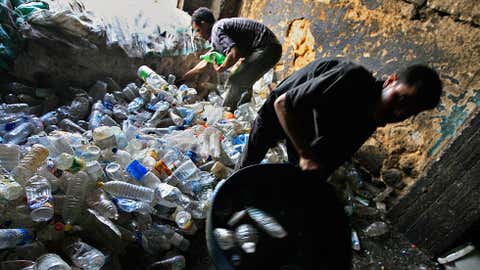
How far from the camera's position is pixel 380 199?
2.53m

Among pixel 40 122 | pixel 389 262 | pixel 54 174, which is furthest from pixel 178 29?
pixel 389 262

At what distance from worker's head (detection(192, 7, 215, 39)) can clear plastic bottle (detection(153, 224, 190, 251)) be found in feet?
7.56

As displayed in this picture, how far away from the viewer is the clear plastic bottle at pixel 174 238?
1.88 m

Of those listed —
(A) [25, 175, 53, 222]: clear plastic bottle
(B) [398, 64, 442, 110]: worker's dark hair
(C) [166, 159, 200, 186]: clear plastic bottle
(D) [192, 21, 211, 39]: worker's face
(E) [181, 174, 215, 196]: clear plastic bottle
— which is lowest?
(E) [181, 174, 215, 196]: clear plastic bottle

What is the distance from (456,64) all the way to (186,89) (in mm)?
2449

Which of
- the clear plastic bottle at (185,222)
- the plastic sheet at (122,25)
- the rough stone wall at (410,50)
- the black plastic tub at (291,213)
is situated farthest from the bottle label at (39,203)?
the rough stone wall at (410,50)

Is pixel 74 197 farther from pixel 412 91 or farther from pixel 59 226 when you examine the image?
pixel 412 91

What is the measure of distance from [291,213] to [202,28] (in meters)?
2.67

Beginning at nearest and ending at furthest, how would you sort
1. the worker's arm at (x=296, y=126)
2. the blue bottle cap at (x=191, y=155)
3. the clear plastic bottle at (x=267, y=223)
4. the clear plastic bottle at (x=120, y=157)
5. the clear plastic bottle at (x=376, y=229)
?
the clear plastic bottle at (x=267, y=223)
the worker's arm at (x=296, y=126)
the clear plastic bottle at (x=120, y=157)
the clear plastic bottle at (x=376, y=229)
the blue bottle cap at (x=191, y=155)

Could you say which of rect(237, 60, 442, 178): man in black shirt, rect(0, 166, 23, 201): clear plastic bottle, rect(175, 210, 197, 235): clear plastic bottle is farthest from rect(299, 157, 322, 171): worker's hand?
rect(0, 166, 23, 201): clear plastic bottle

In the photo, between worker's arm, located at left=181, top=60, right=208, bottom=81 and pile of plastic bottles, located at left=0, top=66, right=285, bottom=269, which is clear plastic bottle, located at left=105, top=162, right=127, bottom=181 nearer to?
pile of plastic bottles, located at left=0, top=66, right=285, bottom=269

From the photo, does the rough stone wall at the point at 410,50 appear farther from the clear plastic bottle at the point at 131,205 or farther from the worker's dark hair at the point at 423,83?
the clear plastic bottle at the point at 131,205

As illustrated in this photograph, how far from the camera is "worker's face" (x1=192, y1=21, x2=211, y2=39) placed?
341 cm

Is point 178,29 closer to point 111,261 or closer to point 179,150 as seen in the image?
point 179,150
